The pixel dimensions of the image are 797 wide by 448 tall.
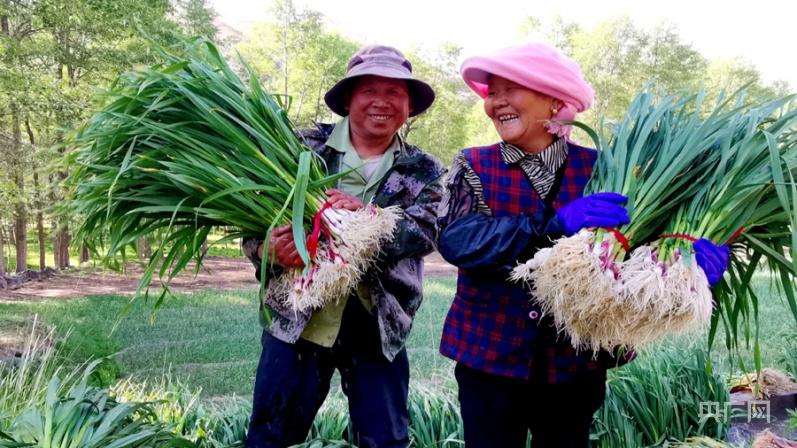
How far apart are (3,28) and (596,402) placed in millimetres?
9864

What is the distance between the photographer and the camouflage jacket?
162cm

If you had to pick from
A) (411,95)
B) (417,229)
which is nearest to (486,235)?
(417,229)

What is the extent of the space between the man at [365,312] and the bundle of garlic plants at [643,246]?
0.48 metres

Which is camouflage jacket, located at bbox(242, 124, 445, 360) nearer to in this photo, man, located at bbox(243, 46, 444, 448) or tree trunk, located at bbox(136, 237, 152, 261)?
man, located at bbox(243, 46, 444, 448)

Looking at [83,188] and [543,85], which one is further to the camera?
[83,188]

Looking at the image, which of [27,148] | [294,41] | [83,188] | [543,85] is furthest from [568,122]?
[294,41]

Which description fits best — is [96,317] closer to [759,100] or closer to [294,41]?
[759,100]

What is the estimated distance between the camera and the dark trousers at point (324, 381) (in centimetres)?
171

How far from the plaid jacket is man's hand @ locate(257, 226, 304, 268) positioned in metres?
0.39

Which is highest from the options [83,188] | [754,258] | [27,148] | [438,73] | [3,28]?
[438,73]

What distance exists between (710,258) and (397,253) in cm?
77

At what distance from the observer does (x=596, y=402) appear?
150 cm

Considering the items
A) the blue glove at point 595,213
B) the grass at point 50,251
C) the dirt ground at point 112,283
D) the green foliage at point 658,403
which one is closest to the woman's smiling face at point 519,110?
the blue glove at point 595,213

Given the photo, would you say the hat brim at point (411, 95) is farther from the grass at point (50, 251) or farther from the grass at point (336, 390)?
the grass at point (336, 390)
